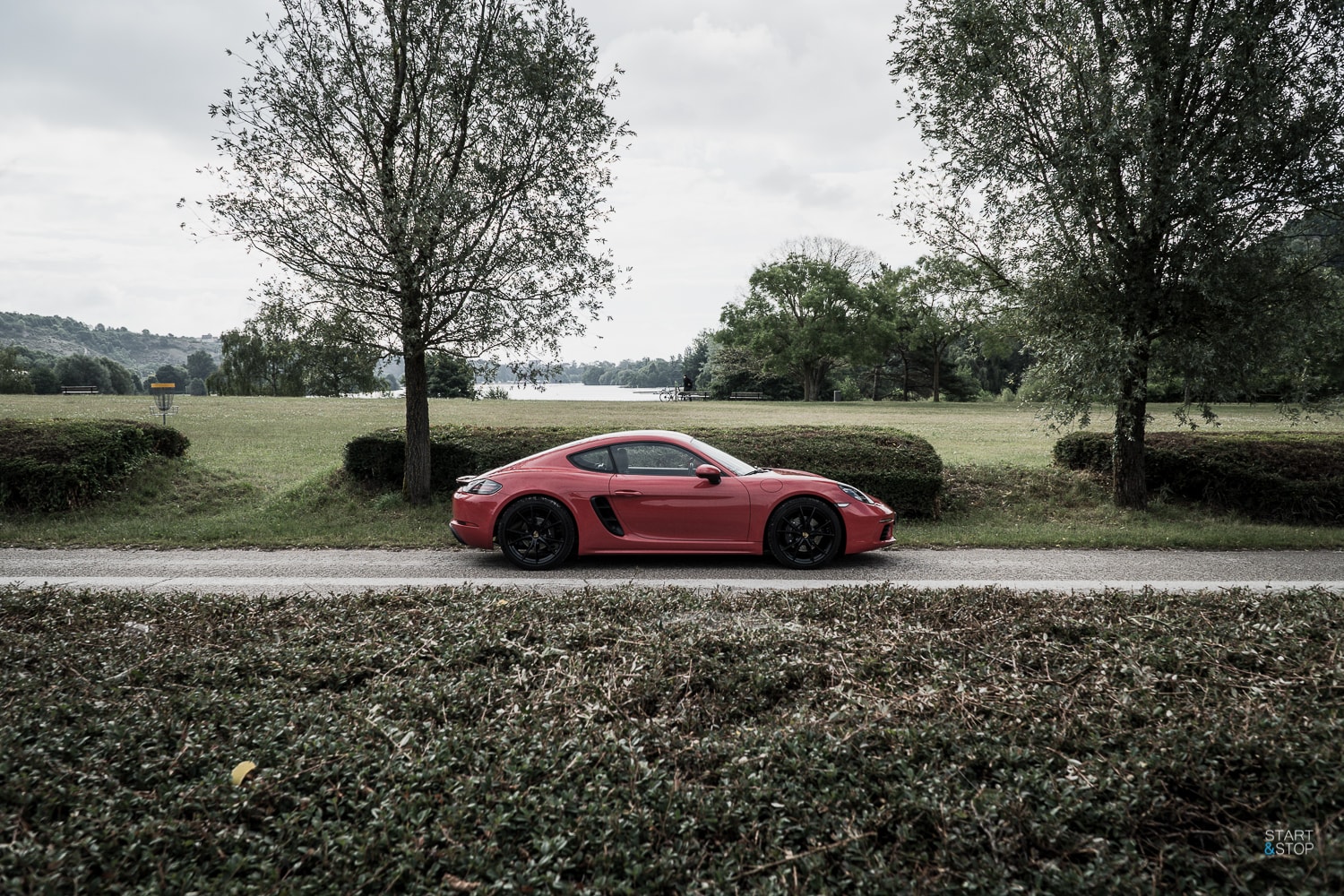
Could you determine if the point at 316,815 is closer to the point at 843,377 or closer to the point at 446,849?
the point at 446,849

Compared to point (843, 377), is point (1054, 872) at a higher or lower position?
lower

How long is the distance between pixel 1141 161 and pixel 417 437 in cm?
974

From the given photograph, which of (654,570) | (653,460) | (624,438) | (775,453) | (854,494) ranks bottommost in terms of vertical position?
(654,570)

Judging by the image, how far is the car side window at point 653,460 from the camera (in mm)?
7516

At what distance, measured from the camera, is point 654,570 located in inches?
285

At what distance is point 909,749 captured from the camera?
2.59 m

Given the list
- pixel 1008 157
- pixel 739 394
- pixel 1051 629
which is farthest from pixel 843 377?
pixel 1051 629

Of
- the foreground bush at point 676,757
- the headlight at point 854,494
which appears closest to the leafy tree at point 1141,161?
the headlight at point 854,494

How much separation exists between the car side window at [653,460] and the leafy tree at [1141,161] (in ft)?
17.6

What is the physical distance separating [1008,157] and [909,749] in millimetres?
9190

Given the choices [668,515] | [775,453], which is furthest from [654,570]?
[775,453]

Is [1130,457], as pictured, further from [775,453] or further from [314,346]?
[314,346]

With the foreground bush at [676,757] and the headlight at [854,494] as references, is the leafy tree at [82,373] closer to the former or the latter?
the headlight at [854,494]

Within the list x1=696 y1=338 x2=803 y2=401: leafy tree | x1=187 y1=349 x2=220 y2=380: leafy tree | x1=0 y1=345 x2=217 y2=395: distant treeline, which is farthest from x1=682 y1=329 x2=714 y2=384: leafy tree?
x1=187 y1=349 x2=220 y2=380: leafy tree
